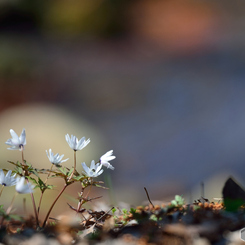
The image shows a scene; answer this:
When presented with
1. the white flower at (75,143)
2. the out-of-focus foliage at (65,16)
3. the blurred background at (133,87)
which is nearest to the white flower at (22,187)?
the white flower at (75,143)

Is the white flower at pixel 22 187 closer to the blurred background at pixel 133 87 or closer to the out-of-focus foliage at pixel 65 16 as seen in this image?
the blurred background at pixel 133 87

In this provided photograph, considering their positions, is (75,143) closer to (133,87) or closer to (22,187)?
(22,187)

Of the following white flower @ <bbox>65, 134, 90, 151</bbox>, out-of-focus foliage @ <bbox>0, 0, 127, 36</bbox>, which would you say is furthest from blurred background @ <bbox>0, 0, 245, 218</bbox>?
white flower @ <bbox>65, 134, 90, 151</bbox>

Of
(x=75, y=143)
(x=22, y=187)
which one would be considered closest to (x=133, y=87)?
(x=75, y=143)

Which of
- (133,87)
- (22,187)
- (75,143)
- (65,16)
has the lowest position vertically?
(22,187)

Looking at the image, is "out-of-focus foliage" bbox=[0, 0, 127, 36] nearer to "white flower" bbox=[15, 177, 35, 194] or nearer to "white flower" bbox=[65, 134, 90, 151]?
"white flower" bbox=[65, 134, 90, 151]

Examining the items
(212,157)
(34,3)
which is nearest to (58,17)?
(34,3)

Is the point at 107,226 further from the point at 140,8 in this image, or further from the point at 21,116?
the point at 140,8

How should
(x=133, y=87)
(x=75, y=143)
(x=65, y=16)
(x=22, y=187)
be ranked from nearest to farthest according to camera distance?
(x=22, y=187) < (x=75, y=143) < (x=133, y=87) < (x=65, y=16)
